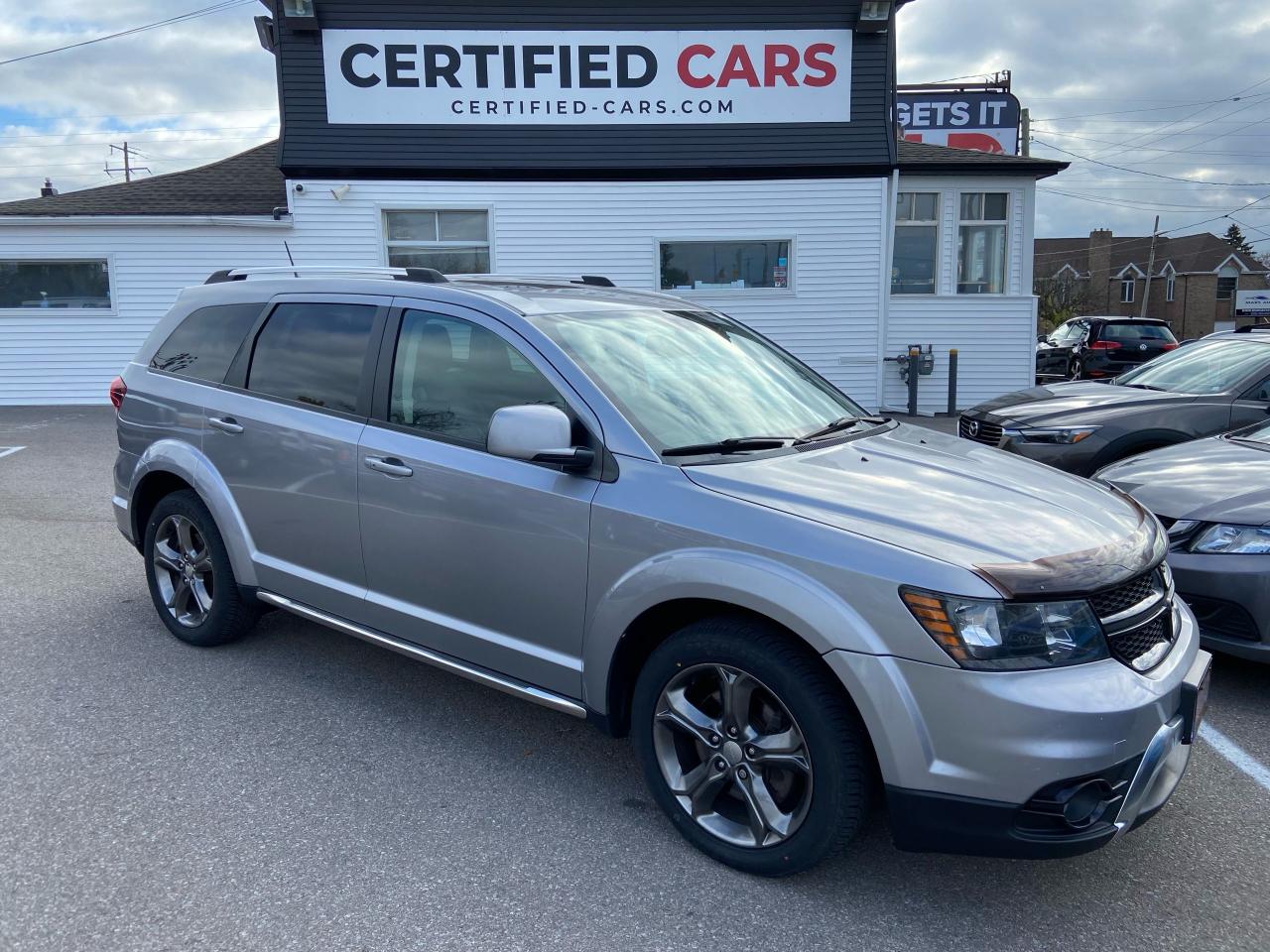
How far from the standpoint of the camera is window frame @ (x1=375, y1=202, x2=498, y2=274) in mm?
14211

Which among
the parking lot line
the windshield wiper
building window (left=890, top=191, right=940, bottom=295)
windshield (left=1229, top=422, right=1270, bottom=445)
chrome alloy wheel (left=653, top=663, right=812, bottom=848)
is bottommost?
the parking lot line

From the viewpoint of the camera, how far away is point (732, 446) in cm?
330

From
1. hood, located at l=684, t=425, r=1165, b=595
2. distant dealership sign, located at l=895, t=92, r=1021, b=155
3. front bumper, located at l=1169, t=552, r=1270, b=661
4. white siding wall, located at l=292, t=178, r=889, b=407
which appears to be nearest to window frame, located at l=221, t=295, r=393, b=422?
hood, located at l=684, t=425, r=1165, b=595

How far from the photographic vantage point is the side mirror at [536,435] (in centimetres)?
310

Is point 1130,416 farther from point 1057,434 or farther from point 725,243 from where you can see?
point 725,243

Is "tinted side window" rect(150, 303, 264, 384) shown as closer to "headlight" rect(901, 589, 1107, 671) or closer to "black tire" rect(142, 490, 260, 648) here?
"black tire" rect(142, 490, 260, 648)

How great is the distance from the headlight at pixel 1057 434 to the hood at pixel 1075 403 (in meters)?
0.10

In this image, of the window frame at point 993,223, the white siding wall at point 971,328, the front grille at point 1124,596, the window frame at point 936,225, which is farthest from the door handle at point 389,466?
the window frame at point 993,223

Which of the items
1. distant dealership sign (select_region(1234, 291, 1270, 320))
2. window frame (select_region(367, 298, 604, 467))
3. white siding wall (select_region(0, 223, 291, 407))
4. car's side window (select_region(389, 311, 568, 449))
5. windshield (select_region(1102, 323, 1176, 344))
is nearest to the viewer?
window frame (select_region(367, 298, 604, 467))

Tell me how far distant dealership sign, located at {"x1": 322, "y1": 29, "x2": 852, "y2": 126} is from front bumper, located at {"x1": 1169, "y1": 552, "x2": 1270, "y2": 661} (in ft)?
37.4

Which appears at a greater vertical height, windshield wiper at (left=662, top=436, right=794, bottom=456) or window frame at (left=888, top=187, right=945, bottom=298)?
window frame at (left=888, top=187, right=945, bottom=298)

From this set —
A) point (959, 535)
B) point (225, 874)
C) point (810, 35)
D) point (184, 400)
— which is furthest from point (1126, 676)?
point (810, 35)

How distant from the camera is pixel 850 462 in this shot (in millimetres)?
3314

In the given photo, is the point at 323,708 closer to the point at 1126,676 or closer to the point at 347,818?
the point at 347,818
